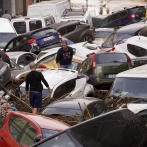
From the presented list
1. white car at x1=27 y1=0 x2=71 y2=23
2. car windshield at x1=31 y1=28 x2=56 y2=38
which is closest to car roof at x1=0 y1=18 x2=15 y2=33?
car windshield at x1=31 y1=28 x2=56 y2=38

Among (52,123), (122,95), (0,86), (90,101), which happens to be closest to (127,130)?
(52,123)

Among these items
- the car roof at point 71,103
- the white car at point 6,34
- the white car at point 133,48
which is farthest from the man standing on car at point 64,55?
the white car at point 6,34

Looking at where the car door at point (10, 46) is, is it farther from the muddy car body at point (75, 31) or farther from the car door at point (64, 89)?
the car door at point (64, 89)

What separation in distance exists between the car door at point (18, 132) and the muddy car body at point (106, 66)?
5.15 m

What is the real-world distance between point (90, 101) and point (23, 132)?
2035mm

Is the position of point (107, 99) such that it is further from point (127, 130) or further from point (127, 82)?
point (127, 130)

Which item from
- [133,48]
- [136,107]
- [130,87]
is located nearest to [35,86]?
[130,87]

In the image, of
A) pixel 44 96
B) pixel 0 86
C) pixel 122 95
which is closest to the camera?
pixel 122 95

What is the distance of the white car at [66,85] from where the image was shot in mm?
8734

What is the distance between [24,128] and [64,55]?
6.10 m

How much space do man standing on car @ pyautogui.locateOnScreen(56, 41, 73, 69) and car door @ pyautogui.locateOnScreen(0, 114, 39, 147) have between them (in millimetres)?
5604

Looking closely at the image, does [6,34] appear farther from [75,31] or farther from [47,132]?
[47,132]

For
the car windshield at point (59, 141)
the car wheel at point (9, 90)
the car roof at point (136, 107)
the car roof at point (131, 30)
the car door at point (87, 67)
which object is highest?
the car windshield at point (59, 141)

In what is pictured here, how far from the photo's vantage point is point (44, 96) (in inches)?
340
